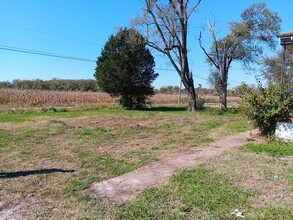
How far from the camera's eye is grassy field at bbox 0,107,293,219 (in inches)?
149

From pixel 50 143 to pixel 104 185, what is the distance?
166 inches

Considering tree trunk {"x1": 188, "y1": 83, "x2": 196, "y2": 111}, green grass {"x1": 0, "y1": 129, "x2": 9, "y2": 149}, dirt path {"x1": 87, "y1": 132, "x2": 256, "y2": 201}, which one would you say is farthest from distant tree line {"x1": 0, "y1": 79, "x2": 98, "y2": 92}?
dirt path {"x1": 87, "y1": 132, "x2": 256, "y2": 201}

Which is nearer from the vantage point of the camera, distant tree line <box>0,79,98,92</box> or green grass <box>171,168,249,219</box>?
green grass <box>171,168,249,219</box>

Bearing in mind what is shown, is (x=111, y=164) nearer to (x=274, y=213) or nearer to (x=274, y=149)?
(x=274, y=213)

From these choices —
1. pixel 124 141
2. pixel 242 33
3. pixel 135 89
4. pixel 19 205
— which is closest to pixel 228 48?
pixel 242 33

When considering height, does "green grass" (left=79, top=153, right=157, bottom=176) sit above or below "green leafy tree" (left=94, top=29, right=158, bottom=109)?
below

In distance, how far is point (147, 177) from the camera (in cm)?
525

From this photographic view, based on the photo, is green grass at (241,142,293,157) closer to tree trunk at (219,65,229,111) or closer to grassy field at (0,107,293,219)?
grassy field at (0,107,293,219)

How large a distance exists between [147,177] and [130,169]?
2.03 ft

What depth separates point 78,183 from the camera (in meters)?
4.93

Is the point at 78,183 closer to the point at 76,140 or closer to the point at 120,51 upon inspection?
the point at 76,140

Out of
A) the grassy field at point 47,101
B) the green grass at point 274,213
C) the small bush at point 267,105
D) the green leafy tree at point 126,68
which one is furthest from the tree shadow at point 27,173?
the green leafy tree at point 126,68

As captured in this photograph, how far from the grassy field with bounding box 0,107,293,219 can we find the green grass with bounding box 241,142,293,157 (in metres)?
0.03

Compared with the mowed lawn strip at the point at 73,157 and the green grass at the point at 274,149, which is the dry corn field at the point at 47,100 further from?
the green grass at the point at 274,149
